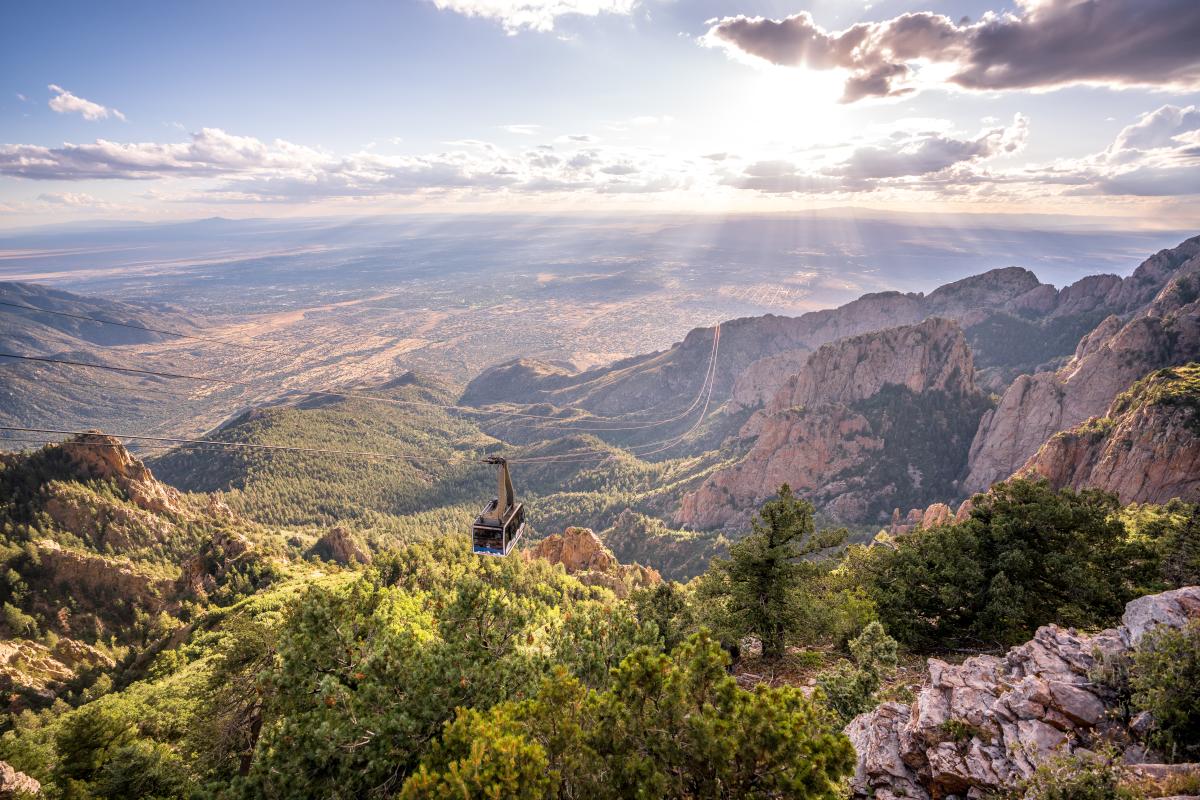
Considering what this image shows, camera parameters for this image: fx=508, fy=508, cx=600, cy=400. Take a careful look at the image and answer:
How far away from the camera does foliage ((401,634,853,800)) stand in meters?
11.3

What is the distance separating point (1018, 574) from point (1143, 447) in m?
52.1

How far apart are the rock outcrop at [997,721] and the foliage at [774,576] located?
8634mm

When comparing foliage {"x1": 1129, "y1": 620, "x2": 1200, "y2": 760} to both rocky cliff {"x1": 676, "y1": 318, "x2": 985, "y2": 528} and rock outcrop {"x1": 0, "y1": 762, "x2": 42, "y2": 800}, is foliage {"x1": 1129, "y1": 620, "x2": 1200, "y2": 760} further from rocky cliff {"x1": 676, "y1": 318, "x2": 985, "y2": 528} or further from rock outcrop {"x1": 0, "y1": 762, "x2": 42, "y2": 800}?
rocky cliff {"x1": 676, "y1": 318, "x2": 985, "y2": 528}

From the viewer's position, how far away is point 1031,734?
47.9 feet

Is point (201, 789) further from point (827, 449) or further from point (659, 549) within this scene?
point (827, 449)

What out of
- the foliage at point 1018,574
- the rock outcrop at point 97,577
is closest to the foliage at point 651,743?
the foliage at point 1018,574

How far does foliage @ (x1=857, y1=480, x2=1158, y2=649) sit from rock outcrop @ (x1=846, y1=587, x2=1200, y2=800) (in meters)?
9.92

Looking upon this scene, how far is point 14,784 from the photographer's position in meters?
23.6

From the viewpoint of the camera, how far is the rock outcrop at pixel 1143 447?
57.6 m

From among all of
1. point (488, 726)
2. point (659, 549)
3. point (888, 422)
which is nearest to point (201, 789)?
point (488, 726)

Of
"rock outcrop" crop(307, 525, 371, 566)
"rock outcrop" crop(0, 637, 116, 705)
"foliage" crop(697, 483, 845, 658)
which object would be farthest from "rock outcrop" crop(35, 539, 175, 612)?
"foliage" crop(697, 483, 845, 658)

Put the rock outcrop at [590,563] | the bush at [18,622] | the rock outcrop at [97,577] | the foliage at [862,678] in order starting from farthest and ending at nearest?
the rock outcrop at [590,563]
the rock outcrop at [97,577]
the bush at [18,622]
the foliage at [862,678]

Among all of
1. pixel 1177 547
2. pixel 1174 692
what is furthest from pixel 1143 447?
pixel 1174 692

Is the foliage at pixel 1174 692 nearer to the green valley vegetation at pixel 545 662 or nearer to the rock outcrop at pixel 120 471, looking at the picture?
the green valley vegetation at pixel 545 662
